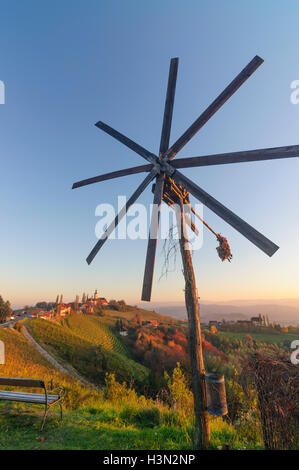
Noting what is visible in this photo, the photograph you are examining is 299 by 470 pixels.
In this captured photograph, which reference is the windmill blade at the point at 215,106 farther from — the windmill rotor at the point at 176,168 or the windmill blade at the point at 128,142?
the windmill blade at the point at 128,142

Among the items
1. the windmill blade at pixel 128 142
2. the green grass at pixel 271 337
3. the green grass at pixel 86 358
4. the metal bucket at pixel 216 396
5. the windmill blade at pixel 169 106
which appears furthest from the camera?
the green grass at pixel 271 337

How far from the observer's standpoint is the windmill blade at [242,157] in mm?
2734

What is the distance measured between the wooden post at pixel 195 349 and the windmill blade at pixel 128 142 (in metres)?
1.26

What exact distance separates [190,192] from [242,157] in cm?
91

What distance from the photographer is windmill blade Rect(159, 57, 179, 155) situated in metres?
3.96

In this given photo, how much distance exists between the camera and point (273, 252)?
2.51 m

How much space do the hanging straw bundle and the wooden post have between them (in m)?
0.72

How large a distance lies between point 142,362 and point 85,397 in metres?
40.2

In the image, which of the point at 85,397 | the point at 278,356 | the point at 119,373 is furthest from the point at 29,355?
the point at 278,356

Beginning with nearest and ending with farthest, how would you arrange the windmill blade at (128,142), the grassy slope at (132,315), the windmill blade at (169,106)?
the windmill blade at (169,106)
the windmill blade at (128,142)
the grassy slope at (132,315)

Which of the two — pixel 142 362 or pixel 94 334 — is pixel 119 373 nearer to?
pixel 142 362

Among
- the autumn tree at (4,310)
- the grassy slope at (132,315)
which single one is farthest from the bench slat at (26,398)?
the grassy slope at (132,315)

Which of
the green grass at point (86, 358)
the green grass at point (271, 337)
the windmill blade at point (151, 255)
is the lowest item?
the green grass at point (271, 337)

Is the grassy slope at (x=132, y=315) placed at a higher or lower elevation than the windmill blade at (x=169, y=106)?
lower
